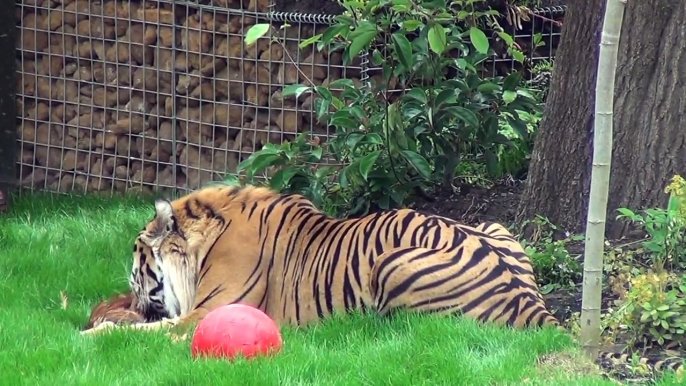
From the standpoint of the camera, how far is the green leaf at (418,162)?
7.13 m

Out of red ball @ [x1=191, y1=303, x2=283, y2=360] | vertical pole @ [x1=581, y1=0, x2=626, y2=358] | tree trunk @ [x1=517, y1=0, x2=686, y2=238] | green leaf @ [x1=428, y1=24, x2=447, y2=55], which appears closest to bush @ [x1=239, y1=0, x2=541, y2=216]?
tree trunk @ [x1=517, y1=0, x2=686, y2=238]

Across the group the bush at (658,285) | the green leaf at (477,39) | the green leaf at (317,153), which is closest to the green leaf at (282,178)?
the green leaf at (317,153)

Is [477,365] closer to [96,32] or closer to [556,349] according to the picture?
[556,349]

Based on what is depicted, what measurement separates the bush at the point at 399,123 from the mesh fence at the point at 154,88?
1.00 m

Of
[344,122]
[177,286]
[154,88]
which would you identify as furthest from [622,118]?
[154,88]

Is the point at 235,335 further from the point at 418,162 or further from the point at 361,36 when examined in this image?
the point at 418,162

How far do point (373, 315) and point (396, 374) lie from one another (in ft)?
2.88

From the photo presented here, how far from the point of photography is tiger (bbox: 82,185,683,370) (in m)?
5.48

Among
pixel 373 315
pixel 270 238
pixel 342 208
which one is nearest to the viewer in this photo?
pixel 373 315

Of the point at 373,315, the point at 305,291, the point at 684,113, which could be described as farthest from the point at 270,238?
the point at 684,113

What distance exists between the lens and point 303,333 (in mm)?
5594

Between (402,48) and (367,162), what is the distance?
2.54 feet

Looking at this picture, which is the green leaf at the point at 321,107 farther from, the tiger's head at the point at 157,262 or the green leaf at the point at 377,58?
the tiger's head at the point at 157,262

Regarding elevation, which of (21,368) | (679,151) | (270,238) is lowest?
(21,368)
